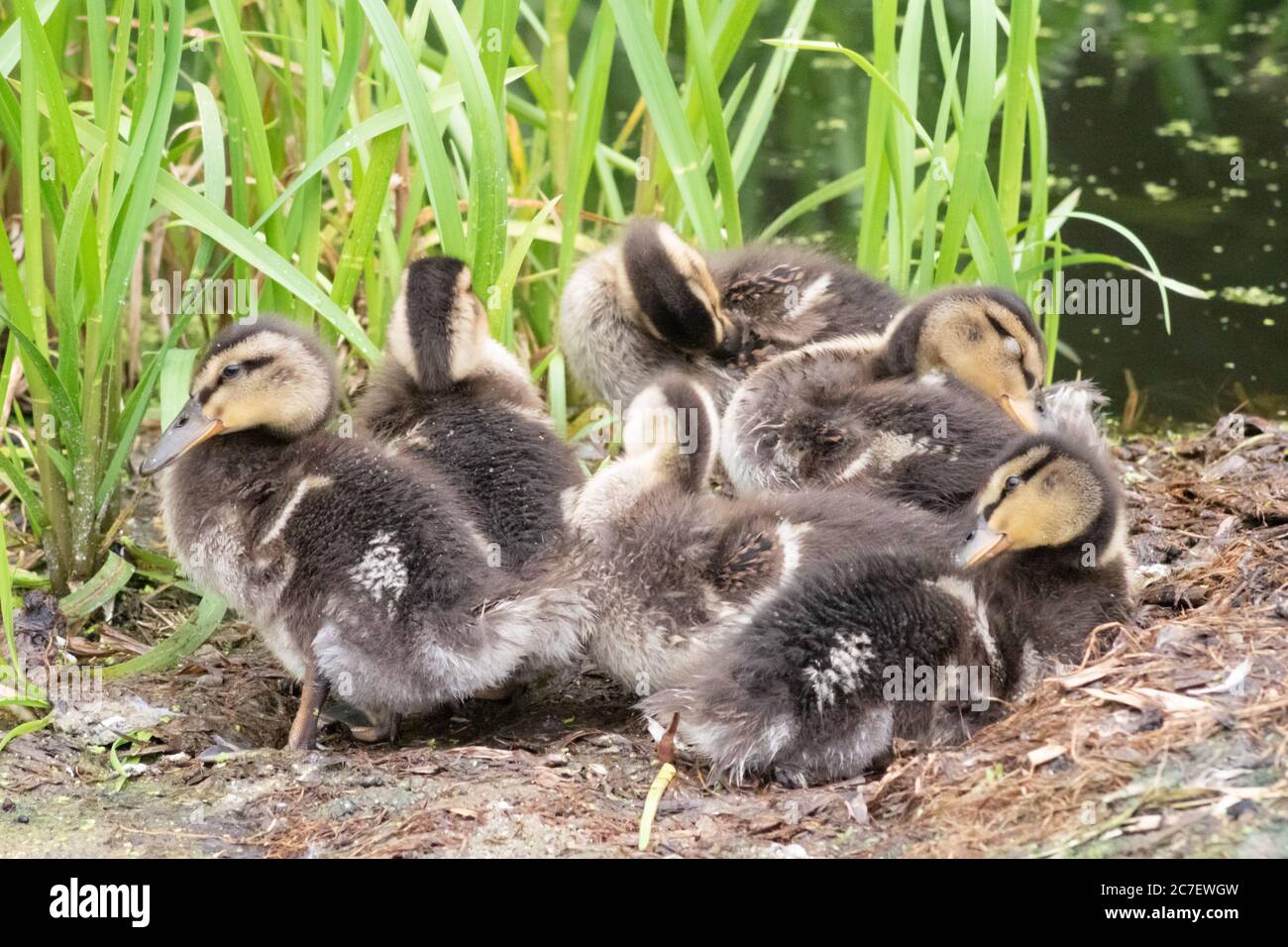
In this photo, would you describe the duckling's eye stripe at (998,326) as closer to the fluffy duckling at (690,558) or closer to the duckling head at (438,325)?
the fluffy duckling at (690,558)

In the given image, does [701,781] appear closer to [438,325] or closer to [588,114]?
[438,325]

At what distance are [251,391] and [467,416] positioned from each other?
557 mm

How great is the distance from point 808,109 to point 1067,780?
6376 millimetres

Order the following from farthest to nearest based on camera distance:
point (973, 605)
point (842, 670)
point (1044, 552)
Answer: point (1044, 552) < point (973, 605) < point (842, 670)

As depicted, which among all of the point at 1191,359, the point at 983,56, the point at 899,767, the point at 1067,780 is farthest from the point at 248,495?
the point at 1191,359

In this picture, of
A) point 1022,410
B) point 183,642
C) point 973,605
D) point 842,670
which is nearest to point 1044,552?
point 973,605

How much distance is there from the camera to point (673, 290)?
466 cm

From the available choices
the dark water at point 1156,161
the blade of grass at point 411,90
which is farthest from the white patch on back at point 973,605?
the dark water at point 1156,161

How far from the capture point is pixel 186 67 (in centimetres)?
637

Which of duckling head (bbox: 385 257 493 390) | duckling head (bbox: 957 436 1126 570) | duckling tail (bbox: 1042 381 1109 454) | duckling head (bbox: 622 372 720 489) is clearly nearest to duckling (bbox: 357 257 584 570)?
duckling head (bbox: 385 257 493 390)

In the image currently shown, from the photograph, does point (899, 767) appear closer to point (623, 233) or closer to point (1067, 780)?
point (1067, 780)

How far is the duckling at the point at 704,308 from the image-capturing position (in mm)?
4703

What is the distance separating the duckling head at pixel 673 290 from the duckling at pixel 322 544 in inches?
39.7

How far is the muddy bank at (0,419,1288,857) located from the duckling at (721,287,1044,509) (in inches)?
23.6
